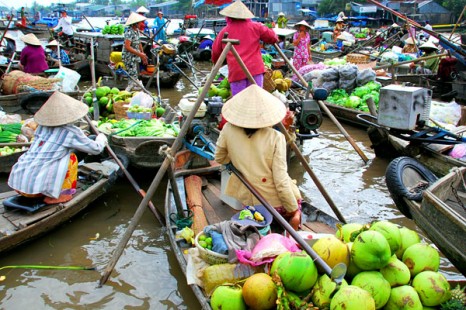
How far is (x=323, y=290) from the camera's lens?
2385 millimetres

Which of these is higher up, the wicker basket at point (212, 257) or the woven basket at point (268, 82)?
the woven basket at point (268, 82)

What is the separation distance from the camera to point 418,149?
5.46 metres

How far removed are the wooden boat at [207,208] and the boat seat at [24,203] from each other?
4.23 feet

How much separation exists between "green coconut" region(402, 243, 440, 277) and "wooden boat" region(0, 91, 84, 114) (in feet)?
23.0

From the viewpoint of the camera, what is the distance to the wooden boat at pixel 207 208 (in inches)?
143

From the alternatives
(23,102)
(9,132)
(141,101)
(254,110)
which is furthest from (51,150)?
(23,102)

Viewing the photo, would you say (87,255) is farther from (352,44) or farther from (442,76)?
(352,44)

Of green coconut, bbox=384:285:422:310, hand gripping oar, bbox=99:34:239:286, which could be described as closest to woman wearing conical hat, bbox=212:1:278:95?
hand gripping oar, bbox=99:34:239:286

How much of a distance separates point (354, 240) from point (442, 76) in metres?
8.37

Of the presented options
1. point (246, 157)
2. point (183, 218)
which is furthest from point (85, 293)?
point (246, 157)

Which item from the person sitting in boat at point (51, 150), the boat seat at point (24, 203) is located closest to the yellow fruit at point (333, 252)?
the person sitting in boat at point (51, 150)

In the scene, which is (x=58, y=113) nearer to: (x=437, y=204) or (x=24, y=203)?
(x=24, y=203)

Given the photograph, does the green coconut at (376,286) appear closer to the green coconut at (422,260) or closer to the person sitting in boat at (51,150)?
the green coconut at (422,260)

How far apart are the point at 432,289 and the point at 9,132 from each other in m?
5.76
